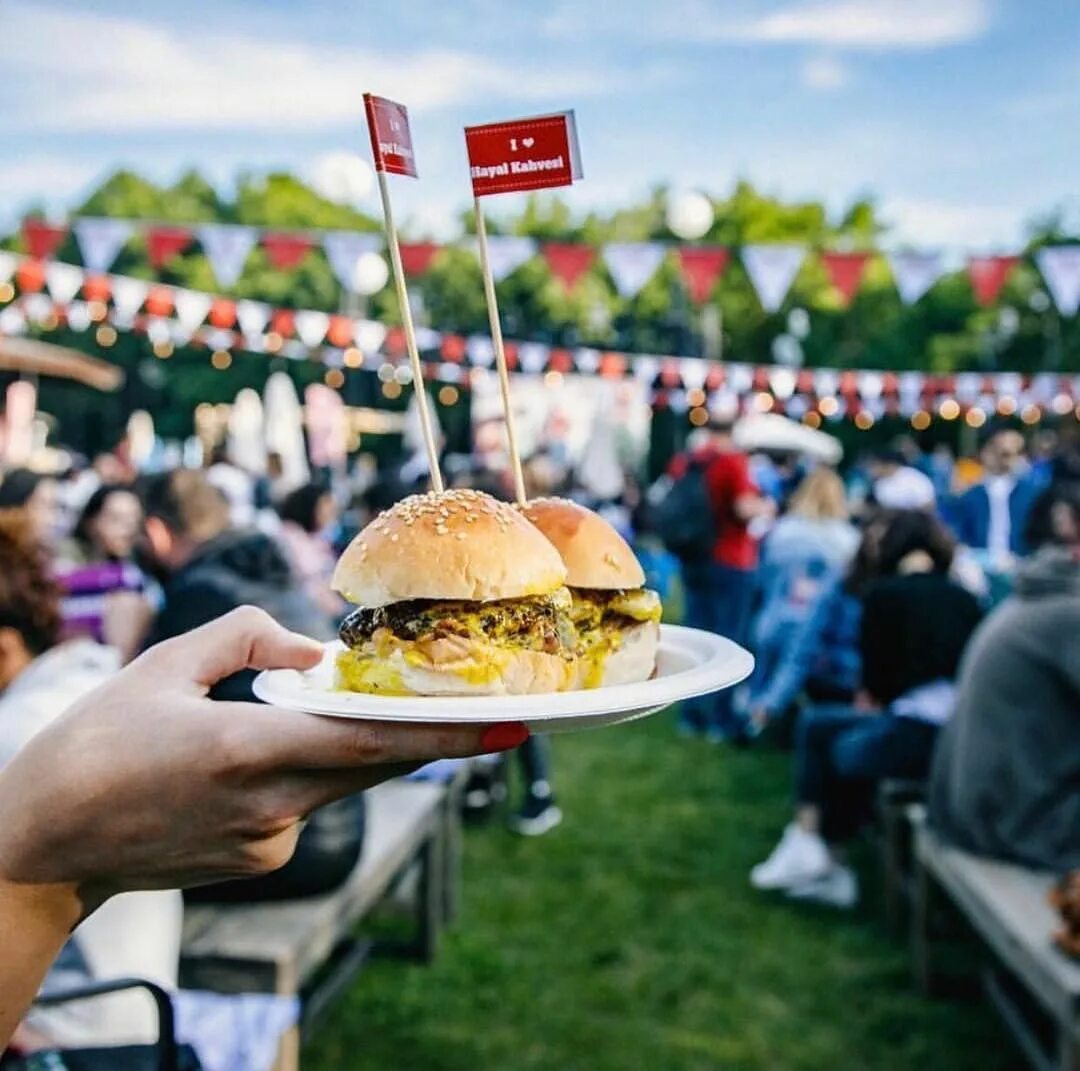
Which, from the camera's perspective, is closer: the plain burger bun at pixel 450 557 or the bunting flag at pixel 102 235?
the plain burger bun at pixel 450 557


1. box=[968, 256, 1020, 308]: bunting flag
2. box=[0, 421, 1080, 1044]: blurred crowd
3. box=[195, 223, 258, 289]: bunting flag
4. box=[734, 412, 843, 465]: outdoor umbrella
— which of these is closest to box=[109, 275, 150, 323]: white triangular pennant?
box=[195, 223, 258, 289]: bunting flag

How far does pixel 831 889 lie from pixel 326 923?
2.97m

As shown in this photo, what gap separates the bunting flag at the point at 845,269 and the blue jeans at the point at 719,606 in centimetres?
534

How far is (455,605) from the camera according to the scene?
72.2 inches

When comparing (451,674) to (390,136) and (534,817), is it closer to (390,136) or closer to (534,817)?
(390,136)

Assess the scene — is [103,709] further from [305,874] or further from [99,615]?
[99,615]

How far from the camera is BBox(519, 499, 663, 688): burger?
195 cm

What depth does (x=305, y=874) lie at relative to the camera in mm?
3521

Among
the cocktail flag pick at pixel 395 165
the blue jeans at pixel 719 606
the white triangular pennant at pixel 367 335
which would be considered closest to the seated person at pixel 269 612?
the cocktail flag pick at pixel 395 165

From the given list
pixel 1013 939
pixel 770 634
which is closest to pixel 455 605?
pixel 1013 939

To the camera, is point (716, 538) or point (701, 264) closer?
point (716, 538)

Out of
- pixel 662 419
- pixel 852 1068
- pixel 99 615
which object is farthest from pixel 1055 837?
pixel 662 419

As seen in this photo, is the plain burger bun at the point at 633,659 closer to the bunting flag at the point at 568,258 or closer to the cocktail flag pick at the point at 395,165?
the cocktail flag pick at the point at 395,165

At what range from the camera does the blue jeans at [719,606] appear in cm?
885
